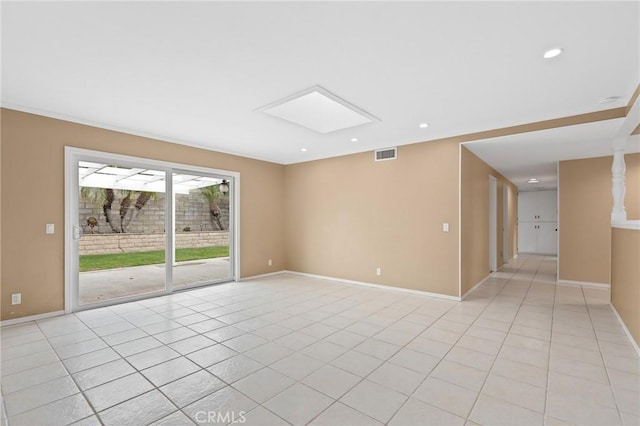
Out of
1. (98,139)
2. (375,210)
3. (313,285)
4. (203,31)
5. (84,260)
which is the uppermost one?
(203,31)

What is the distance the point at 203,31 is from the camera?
7.21ft

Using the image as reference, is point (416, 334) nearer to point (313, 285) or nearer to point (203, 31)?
point (313, 285)

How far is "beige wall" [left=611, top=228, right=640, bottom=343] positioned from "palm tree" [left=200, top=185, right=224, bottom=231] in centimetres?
624

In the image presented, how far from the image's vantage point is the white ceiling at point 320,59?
6.57 feet

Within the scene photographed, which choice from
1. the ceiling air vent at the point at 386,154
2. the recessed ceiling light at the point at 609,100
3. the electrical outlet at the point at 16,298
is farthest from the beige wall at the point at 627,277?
the electrical outlet at the point at 16,298

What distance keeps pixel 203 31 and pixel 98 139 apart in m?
3.23

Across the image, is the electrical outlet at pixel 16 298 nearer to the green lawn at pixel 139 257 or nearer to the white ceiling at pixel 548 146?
the green lawn at pixel 139 257

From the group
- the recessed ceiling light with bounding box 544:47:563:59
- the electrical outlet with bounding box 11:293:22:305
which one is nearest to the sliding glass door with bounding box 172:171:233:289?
the electrical outlet with bounding box 11:293:22:305

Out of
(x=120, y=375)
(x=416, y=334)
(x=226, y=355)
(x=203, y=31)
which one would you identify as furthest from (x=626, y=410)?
(x=203, y=31)

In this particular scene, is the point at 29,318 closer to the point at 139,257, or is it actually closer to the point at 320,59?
the point at 139,257

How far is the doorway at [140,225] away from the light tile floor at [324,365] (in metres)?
0.86

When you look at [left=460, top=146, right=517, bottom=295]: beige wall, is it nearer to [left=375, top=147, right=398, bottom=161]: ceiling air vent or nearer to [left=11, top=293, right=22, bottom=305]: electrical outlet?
[left=375, top=147, right=398, bottom=161]: ceiling air vent

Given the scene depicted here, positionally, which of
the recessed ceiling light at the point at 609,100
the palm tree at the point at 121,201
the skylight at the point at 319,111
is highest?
the skylight at the point at 319,111

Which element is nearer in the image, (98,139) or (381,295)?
(98,139)
